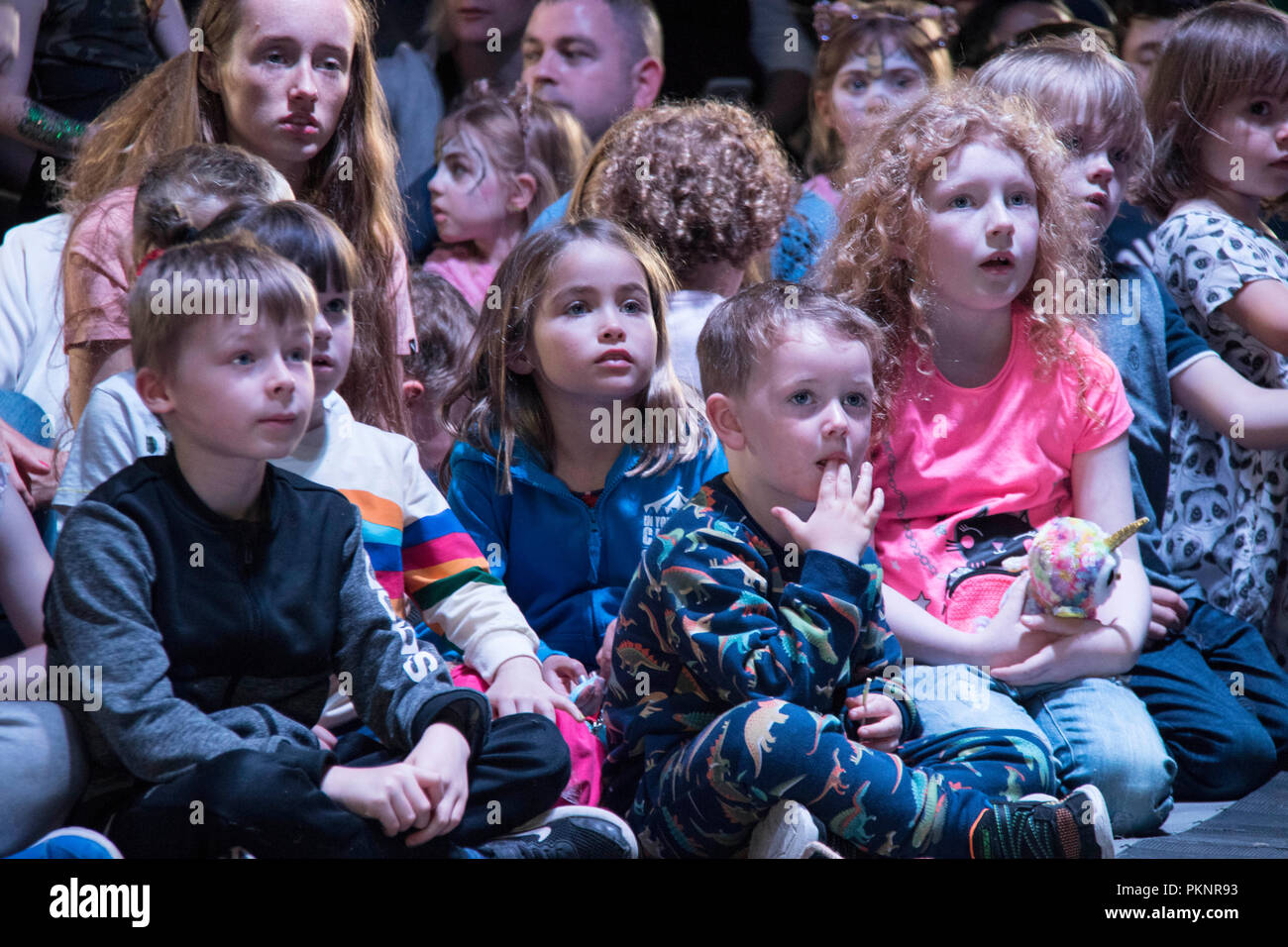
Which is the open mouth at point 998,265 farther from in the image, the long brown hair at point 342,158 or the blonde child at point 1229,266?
the long brown hair at point 342,158

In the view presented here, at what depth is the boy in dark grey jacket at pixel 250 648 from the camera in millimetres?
1462

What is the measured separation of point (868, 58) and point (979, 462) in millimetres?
1461

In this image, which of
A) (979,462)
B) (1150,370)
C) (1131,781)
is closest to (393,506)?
(979,462)

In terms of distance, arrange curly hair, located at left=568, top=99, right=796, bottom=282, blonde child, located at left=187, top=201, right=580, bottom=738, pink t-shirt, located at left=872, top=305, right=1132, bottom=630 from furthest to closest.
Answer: curly hair, located at left=568, top=99, right=796, bottom=282 < pink t-shirt, located at left=872, top=305, right=1132, bottom=630 < blonde child, located at left=187, top=201, right=580, bottom=738

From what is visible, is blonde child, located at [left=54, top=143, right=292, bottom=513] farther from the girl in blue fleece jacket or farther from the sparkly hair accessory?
the sparkly hair accessory

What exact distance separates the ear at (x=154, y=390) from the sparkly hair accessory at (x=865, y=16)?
216 cm

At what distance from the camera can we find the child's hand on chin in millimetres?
1692

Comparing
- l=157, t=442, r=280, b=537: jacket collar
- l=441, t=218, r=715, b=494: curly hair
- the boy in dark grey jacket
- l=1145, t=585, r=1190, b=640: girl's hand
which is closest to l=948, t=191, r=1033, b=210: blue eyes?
l=441, t=218, r=715, b=494: curly hair

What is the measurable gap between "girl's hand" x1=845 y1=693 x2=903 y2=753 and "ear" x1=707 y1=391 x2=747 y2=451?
379mm

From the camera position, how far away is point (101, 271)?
205 cm

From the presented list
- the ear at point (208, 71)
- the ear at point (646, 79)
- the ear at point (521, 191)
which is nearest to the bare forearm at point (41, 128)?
the ear at point (208, 71)
